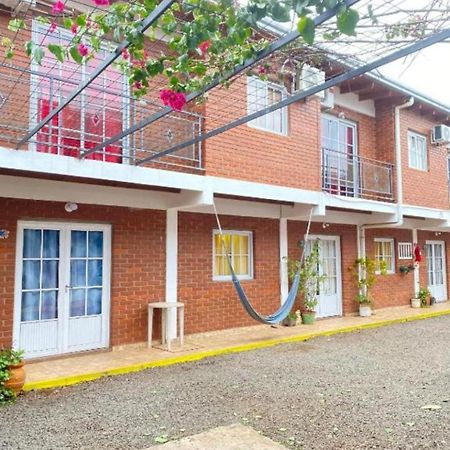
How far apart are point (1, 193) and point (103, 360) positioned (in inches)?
109

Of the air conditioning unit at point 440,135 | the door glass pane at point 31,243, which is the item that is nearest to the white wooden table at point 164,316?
the door glass pane at point 31,243

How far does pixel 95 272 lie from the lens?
7.40m

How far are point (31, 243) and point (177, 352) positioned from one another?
2756 mm

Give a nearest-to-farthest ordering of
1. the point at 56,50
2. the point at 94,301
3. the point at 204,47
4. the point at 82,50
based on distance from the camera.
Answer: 1. the point at 56,50
2. the point at 82,50
3. the point at 204,47
4. the point at 94,301

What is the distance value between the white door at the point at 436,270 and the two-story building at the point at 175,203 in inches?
103

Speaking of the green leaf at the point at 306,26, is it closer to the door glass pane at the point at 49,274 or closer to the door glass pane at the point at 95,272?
the door glass pane at the point at 49,274

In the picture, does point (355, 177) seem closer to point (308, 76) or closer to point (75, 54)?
point (308, 76)

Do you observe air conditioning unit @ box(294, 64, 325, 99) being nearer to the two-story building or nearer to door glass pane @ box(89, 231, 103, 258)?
the two-story building

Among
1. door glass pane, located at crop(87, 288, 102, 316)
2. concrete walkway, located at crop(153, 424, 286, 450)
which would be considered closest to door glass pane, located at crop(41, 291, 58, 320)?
door glass pane, located at crop(87, 288, 102, 316)

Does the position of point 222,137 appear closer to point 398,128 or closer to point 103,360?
point 103,360

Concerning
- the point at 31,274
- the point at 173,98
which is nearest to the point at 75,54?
the point at 173,98

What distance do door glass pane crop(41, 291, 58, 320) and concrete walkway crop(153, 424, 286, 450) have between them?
3727 millimetres

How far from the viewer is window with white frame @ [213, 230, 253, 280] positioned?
29.5 ft

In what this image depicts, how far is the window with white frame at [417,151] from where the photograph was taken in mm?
12617
